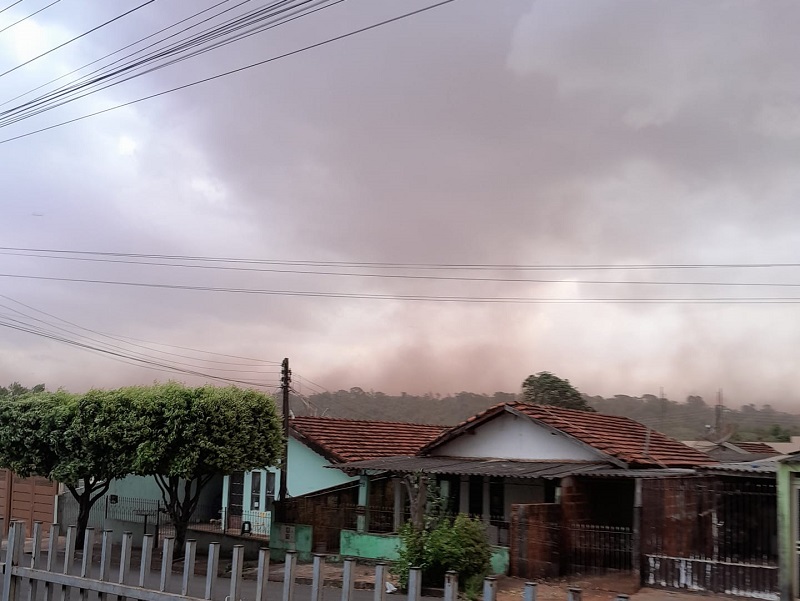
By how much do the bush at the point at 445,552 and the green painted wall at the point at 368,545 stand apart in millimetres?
4511

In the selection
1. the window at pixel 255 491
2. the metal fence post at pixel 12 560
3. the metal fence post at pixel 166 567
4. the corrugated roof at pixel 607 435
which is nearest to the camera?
the metal fence post at pixel 166 567

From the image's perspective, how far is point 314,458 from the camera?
2769cm

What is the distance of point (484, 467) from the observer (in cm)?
2109

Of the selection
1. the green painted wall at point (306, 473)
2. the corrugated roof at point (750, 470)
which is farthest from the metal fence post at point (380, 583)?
the green painted wall at point (306, 473)

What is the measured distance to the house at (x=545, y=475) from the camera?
1783cm

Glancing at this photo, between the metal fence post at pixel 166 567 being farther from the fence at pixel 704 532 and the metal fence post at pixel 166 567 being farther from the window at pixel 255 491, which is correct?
the window at pixel 255 491

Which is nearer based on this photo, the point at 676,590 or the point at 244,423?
the point at 676,590

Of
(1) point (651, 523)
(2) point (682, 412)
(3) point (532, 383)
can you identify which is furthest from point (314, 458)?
(2) point (682, 412)

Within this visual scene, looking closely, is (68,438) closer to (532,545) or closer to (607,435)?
(532,545)

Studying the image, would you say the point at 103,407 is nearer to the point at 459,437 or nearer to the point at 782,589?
the point at 459,437

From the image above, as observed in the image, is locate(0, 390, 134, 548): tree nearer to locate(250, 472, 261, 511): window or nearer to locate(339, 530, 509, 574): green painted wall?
locate(339, 530, 509, 574): green painted wall

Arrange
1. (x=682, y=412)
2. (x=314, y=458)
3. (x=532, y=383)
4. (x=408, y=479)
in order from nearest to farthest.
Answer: (x=408, y=479) → (x=314, y=458) → (x=532, y=383) → (x=682, y=412)

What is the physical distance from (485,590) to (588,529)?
47.7 feet

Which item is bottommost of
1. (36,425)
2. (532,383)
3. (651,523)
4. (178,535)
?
(178,535)
